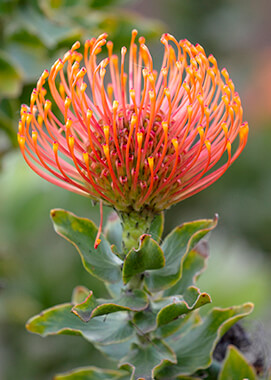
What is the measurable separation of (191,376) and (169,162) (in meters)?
0.43

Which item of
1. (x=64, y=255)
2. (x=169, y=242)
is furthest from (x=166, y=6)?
(x=169, y=242)

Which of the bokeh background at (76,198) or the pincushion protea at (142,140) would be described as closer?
the pincushion protea at (142,140)

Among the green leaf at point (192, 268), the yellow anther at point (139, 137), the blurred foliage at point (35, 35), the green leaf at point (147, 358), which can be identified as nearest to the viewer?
the yellow anther at point (139, 137)

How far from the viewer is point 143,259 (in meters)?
0.87

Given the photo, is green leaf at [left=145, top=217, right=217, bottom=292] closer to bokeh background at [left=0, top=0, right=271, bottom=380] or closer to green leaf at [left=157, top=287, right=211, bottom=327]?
green leaf at [left=157, top=287, right=211, bottom=327]

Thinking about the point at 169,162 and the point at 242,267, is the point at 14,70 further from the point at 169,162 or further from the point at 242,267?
the point at 242,267

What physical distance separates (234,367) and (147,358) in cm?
17

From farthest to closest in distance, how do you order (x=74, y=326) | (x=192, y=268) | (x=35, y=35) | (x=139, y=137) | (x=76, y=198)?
(x=76, y=198)
(x=35, y=35)
(x=192, y=268)
(x=74, y=326)
(x=139, y=137)

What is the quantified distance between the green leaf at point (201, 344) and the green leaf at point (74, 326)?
0.10m

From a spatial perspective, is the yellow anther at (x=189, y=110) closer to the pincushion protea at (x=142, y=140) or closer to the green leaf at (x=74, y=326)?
the pincushion protea at (x=142, y=140)

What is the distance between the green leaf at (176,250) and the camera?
933mm

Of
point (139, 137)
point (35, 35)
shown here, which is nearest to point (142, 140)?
point (139, 137)

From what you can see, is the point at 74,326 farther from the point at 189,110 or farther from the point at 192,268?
the point at 189,110

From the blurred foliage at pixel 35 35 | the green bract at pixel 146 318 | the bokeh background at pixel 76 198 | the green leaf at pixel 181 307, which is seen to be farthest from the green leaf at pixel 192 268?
the blurred foliage at pixel 35 35
